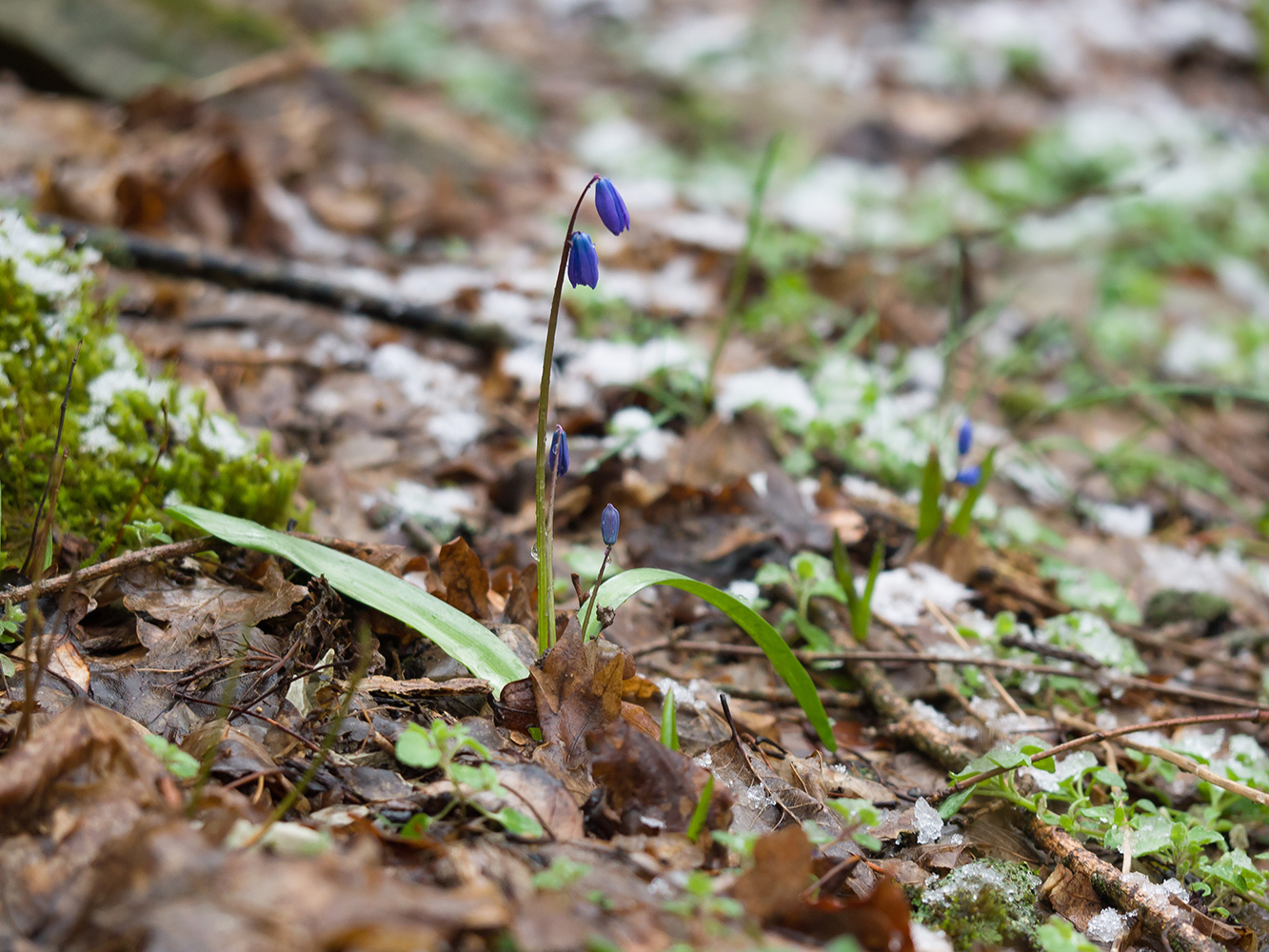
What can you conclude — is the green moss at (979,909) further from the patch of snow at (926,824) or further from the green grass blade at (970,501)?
the green grass blade at (970,501)

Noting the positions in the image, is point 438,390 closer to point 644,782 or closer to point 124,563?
point 124,563

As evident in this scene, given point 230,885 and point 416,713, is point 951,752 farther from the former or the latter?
point 230,885

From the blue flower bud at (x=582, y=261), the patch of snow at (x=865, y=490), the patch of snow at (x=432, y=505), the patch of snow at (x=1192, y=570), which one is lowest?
the patch of snow at (x=1192, y=570)

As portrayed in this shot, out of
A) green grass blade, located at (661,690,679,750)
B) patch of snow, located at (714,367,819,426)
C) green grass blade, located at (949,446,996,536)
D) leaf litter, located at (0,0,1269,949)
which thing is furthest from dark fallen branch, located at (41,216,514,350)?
green grass blade, located at (661,690,679,750)

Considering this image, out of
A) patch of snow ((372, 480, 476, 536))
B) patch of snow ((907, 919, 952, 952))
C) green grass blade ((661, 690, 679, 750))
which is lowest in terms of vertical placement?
patch of snow ((907, 919, 952, 952))

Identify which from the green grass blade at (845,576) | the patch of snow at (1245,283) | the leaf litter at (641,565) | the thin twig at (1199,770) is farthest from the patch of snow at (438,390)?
the patch of snow at (1245,283)

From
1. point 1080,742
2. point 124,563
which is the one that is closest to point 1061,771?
point 1080,742

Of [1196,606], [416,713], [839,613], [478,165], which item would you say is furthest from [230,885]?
[478,165]

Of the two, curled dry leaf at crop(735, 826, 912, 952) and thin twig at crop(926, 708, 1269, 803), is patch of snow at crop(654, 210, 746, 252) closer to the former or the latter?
thin twig at crop(926, 708, 1269, 803)
